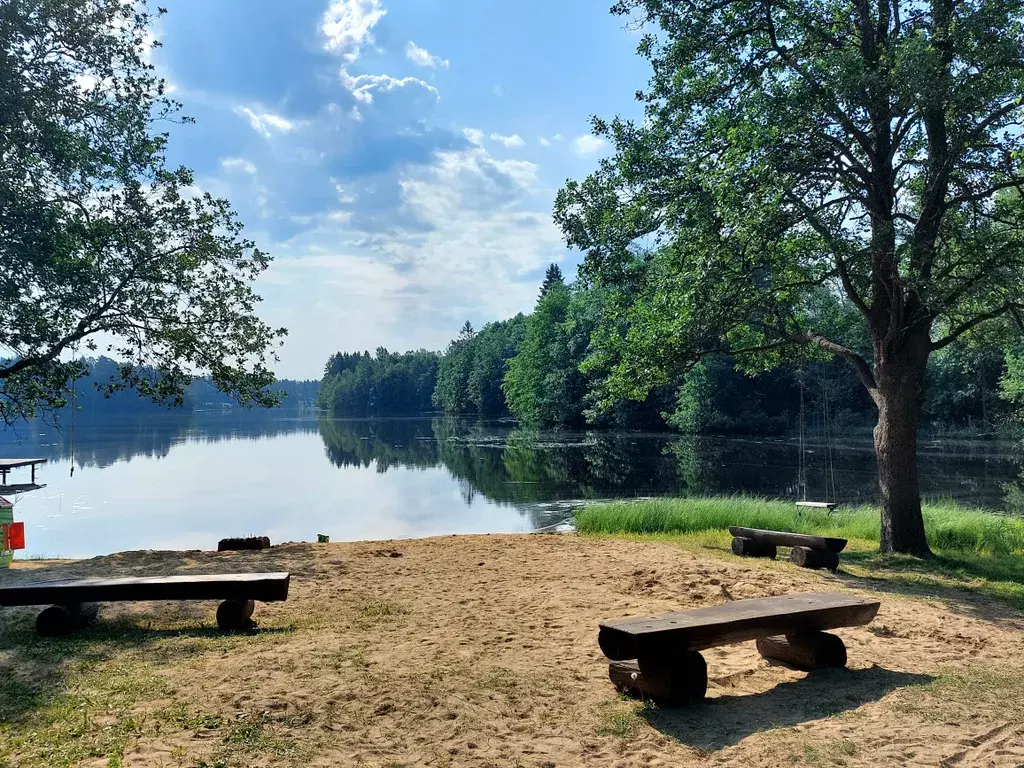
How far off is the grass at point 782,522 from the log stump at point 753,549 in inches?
116

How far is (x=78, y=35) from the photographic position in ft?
39.5

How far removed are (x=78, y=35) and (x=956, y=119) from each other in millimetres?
14086

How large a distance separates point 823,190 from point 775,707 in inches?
357

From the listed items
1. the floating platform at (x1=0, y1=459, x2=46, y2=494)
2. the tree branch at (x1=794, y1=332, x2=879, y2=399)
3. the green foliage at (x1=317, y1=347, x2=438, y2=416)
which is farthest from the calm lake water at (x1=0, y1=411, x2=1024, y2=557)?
the green foliage at (x1=317, y1=347, x2=438, y2=416)

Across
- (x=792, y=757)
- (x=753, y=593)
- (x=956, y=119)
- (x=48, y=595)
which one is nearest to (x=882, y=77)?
(x=956, y=119)

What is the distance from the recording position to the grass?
1273 centimetres

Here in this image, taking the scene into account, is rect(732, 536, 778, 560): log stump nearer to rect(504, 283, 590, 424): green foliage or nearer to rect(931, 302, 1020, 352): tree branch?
rect(931, 302, 1020, 352): tree branch

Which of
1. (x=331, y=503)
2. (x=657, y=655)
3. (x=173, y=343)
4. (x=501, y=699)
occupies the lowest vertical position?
(x=331, y=503)

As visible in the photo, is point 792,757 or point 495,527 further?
point 495,527

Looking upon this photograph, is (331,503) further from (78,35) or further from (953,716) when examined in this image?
(953,716)

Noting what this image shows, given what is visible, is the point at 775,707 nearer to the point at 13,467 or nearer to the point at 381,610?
the point at 381,610

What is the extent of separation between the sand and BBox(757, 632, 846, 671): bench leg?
0.10 meters

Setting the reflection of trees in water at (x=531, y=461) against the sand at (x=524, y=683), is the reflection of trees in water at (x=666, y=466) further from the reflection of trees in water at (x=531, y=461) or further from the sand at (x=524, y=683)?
the sand at (x=524, y=683)

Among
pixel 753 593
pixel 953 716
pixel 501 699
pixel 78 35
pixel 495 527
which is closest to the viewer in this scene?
pixel 953 716
